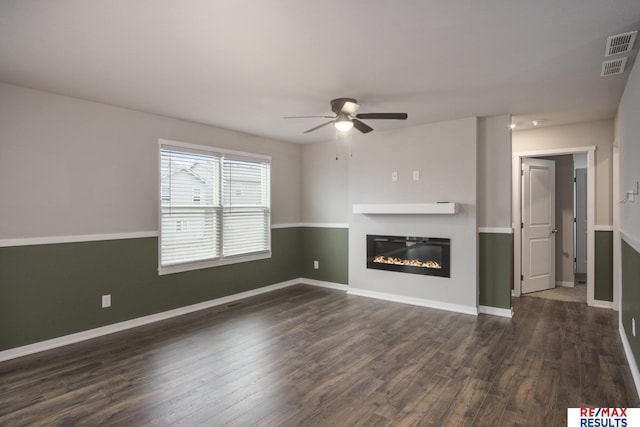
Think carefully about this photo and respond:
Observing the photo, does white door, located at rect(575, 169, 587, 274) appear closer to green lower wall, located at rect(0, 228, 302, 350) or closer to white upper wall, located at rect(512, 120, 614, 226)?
white upper wall, located at rect(512, 120, 614, 226)

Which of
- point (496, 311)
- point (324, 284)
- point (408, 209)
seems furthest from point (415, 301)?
point (324, 284)

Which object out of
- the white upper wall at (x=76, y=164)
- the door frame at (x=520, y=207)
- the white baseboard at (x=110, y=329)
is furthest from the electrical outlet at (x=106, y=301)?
the door frame at (x=520, y=207)

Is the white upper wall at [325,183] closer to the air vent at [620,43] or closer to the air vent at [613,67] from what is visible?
the air vent at [613,67]

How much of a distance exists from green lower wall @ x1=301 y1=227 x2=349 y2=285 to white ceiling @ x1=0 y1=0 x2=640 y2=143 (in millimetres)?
2524

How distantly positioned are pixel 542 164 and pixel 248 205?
4.77 meters

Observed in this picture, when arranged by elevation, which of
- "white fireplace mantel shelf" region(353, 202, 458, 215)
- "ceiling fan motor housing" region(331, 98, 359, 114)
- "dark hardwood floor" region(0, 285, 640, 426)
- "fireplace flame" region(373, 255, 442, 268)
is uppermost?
"ceiling fan motor housing" region(331, 98, 359, 114)

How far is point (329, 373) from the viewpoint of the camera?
9.31 feet

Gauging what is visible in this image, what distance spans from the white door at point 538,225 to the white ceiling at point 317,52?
5.27 ft

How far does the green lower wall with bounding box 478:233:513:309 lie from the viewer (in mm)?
4340

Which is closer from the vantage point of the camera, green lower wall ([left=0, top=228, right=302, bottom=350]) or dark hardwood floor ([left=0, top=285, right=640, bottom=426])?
dark hardwood floor ([left=0, top=285, right=640, bottom=426])

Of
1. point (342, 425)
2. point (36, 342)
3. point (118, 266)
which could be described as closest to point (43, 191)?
point (118, 266)

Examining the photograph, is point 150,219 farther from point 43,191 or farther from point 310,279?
point 310,279

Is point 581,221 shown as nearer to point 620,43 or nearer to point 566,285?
point 566,285

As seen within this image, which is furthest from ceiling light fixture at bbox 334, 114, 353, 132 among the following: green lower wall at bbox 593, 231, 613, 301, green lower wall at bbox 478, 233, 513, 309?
green lower wall at bbox 593, 231, 613, 301
